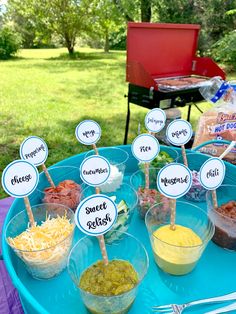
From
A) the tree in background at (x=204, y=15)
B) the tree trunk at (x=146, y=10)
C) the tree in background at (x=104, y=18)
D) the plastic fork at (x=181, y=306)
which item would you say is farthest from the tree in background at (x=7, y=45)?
the plastic fork at (x=181, y=306)

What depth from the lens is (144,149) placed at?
0.90 m

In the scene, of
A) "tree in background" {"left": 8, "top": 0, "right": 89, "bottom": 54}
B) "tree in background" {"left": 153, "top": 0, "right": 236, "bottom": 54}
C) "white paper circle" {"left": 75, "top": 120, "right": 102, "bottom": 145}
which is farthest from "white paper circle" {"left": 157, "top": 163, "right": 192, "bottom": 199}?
"tree in background" {"left": 8, "top": 0, "right": 89, "bottom": 54}

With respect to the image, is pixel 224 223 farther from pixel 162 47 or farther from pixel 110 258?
pixel 162 47

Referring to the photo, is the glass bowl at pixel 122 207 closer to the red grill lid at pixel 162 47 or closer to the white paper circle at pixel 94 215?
the white paper circle at pixel 94 215

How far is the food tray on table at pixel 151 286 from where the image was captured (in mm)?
612

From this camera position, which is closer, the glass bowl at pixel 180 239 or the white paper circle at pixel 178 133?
the glass bowl at pixel 180 239

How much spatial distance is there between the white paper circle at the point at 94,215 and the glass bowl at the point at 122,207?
6.2 inches

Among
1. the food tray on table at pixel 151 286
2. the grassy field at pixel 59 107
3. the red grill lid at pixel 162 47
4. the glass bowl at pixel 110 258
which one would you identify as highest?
the red grill lid at pixel 162 47

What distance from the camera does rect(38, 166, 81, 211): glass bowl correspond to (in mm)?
914

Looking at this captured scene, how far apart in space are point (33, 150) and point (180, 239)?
→ 1.63 feet

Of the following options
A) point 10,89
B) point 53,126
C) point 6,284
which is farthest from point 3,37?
point 6,284

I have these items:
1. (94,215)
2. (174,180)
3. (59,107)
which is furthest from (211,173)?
(59,107)

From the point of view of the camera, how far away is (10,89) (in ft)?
17.5

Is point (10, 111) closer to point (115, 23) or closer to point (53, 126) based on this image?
point (53, 126)
